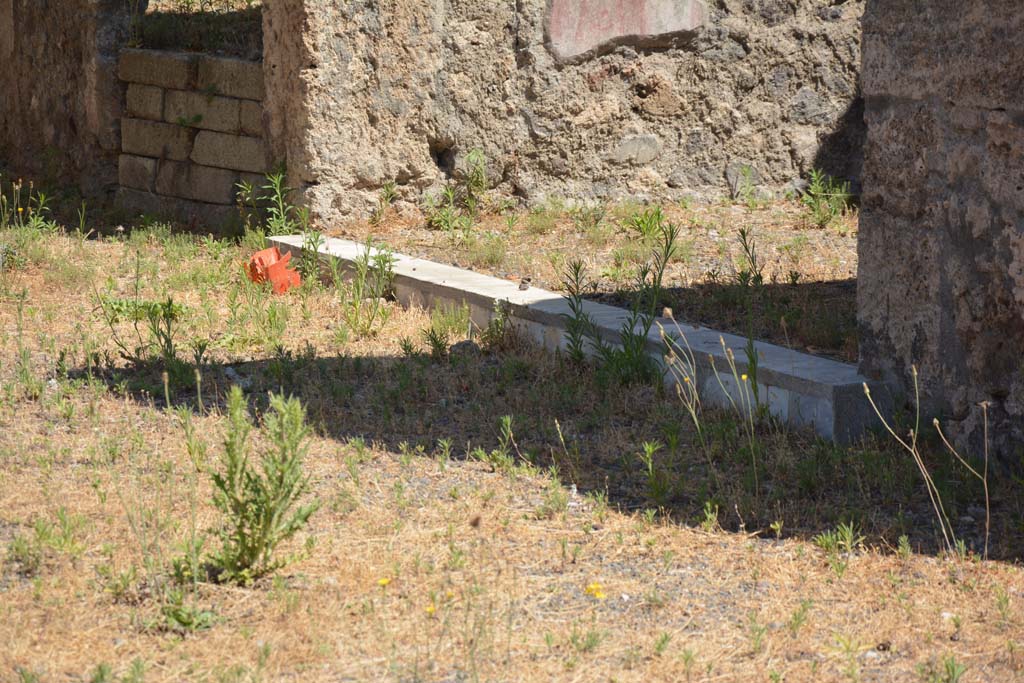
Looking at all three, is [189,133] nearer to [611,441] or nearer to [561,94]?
[561,94]

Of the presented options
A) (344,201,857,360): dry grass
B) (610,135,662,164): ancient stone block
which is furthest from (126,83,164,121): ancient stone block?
(610,135,662,164): ancient stone block

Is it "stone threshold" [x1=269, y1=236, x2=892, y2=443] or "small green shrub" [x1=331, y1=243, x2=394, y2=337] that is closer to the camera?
"stone threshold" [x1=269, y1=236, x2=892, y2=443]

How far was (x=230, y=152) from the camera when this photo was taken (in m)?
7.39

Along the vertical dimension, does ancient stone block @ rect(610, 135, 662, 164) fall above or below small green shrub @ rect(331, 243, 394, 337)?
above

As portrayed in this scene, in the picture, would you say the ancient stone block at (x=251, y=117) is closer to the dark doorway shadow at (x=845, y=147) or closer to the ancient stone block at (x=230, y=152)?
the ancient stone block at (x=230, y=152)

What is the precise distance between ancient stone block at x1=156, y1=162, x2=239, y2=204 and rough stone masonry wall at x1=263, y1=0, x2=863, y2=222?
1.82 feet

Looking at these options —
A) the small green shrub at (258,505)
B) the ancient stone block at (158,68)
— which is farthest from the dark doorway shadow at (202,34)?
the small green shrub at (258,505)

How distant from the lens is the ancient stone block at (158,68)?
7.52 meters

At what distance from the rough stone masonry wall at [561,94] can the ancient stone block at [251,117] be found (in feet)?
0.51

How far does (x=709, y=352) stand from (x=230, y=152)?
407 centimetres

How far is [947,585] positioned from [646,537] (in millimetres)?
775

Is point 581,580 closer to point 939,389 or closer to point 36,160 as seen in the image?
point 939,389

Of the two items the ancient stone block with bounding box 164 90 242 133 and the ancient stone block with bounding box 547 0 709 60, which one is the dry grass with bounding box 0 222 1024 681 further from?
the ancient stone block with bounding box 547 0 709 60

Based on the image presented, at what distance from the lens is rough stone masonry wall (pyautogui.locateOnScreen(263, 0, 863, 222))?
6.85 metres
